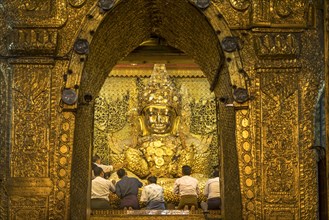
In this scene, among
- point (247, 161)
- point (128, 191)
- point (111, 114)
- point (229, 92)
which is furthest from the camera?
point (111, 114)

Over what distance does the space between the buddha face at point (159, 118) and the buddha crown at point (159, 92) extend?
0.08 meters

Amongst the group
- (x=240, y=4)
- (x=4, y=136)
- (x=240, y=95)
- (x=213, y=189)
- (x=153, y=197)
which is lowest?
(x=153, y=197)

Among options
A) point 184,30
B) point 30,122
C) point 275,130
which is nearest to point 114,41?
point 184,30

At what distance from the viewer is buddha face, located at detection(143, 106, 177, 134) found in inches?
592

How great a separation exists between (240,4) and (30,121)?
2.28m

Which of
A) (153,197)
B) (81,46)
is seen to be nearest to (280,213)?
(81,46)

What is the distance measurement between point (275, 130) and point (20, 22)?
2606 mm

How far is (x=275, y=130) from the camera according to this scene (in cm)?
820

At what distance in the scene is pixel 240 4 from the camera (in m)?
8.35

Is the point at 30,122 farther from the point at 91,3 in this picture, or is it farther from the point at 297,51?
the point at 297,51

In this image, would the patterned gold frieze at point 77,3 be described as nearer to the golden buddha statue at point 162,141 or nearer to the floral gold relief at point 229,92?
the floral gold relief at point 229,92

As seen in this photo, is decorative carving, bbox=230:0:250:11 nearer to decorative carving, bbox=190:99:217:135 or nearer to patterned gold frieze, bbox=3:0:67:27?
patterned gold frieze, bbox=3:0:67:27

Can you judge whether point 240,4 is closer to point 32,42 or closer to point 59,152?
point 32,42

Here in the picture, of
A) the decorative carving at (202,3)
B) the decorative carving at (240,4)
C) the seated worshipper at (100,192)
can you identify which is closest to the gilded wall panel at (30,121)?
the decorative carving at (202,3)
